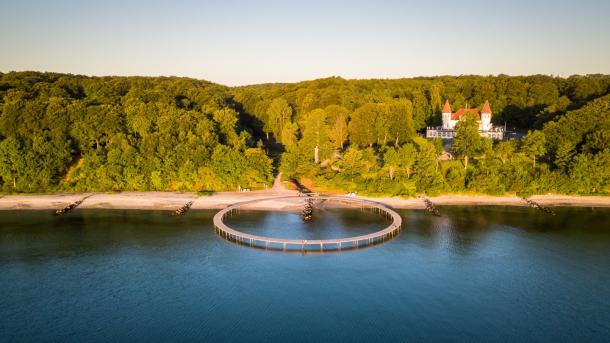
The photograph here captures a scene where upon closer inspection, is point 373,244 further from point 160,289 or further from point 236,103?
point 236,103

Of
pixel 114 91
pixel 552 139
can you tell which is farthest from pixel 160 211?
pixel 552 139

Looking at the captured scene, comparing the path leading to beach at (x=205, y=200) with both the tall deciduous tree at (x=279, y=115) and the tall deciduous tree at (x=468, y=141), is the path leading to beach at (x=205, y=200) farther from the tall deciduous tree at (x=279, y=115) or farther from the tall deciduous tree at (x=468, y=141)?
the tall deciduous tree at (x=279, y=115)

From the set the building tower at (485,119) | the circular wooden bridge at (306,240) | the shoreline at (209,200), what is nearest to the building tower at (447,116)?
the building tower at (485,119)

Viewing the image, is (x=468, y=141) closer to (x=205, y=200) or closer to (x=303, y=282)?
(x=205, y=200)

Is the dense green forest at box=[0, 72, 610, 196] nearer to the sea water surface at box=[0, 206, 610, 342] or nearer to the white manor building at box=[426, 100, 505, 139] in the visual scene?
the white manor building at box=[426, 100, 505, 139]

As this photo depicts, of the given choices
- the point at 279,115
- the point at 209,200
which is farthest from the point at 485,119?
the point at 209,200

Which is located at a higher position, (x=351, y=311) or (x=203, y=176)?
(x=203, y=176)
